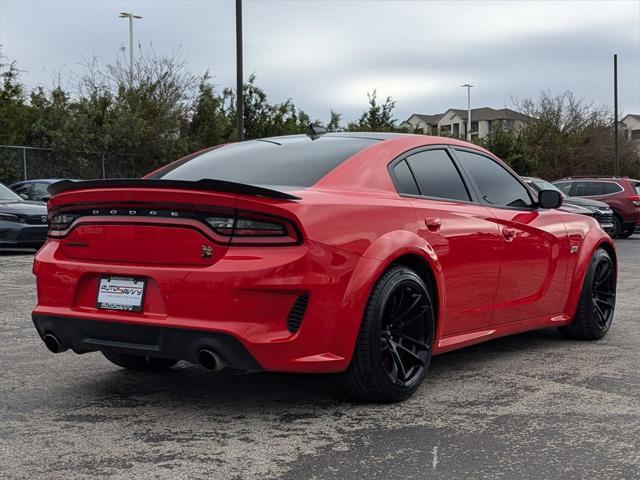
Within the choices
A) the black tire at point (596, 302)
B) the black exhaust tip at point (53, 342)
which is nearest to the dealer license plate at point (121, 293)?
the black exhaust tip at point (53, 342)

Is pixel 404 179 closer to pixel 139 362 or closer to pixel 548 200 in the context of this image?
pixel 548 200

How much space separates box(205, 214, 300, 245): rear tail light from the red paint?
34 millimetres

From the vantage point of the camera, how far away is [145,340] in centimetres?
412

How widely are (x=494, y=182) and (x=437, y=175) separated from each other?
0.75 metres

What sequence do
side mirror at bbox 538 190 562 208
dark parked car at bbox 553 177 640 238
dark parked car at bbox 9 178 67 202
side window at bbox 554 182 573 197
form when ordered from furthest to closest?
side window at bbox 554 182 573 197 → dark parked car at bbox 553 177 640 238 → dark parked car at bbox 9 178 67 202 → side mirror at bbox 538 190 562 208

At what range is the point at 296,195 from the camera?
414cm

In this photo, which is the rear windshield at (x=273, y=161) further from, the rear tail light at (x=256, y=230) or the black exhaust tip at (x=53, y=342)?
the black exhaust tip at (x=53, y=342)

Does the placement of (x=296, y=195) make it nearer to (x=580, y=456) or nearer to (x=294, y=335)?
(x=294, y=335)

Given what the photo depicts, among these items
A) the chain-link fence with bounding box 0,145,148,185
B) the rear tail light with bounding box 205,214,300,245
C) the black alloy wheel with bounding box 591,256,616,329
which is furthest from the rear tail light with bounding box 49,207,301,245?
the chain-link fence with bounding box 0,145,148,185

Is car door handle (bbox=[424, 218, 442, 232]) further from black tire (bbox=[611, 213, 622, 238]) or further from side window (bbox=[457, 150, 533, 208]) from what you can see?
black tire (bbox=[611, 213, 622, 238])

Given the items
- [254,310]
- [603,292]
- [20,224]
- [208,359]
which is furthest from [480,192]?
[20,224]

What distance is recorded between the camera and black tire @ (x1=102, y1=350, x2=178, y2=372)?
5.25 meters

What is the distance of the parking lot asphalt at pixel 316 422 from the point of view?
349cm

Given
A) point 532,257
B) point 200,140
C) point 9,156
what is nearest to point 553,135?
point 200,140
